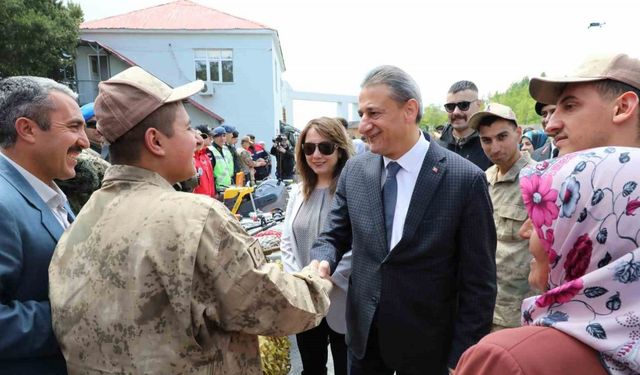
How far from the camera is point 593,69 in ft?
3.83

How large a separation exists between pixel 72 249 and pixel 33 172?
0.59 metres

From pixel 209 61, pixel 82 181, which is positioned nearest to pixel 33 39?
pixel 209 61

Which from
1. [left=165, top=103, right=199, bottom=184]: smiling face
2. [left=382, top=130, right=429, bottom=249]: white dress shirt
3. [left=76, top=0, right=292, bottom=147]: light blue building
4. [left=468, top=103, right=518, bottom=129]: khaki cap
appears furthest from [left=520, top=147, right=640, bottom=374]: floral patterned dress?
[left=76, top=0, right=292, bottom=147]: light blue building

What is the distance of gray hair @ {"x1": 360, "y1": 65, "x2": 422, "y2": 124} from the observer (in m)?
2.00

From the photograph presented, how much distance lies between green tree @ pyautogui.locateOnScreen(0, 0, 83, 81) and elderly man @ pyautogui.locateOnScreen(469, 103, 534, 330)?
2361 cm

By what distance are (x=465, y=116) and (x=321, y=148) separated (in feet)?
5.67

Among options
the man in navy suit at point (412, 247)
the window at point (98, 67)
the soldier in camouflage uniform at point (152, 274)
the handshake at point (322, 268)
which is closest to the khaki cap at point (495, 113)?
the man in navy suit at point (412, 247)

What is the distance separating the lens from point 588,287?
0.88 m

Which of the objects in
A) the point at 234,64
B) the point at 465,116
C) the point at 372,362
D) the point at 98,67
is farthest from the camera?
the point at 98,67

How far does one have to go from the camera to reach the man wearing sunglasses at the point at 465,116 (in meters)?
3.78

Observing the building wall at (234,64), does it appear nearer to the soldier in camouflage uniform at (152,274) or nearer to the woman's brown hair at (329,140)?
the woman's brown hair at (329,140)

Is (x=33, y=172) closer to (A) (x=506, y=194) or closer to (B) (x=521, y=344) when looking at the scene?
(B) (x=521, y=344)

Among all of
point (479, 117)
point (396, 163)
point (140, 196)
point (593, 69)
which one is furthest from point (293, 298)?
point (479, 117)

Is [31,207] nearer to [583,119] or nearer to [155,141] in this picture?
[155,141]
